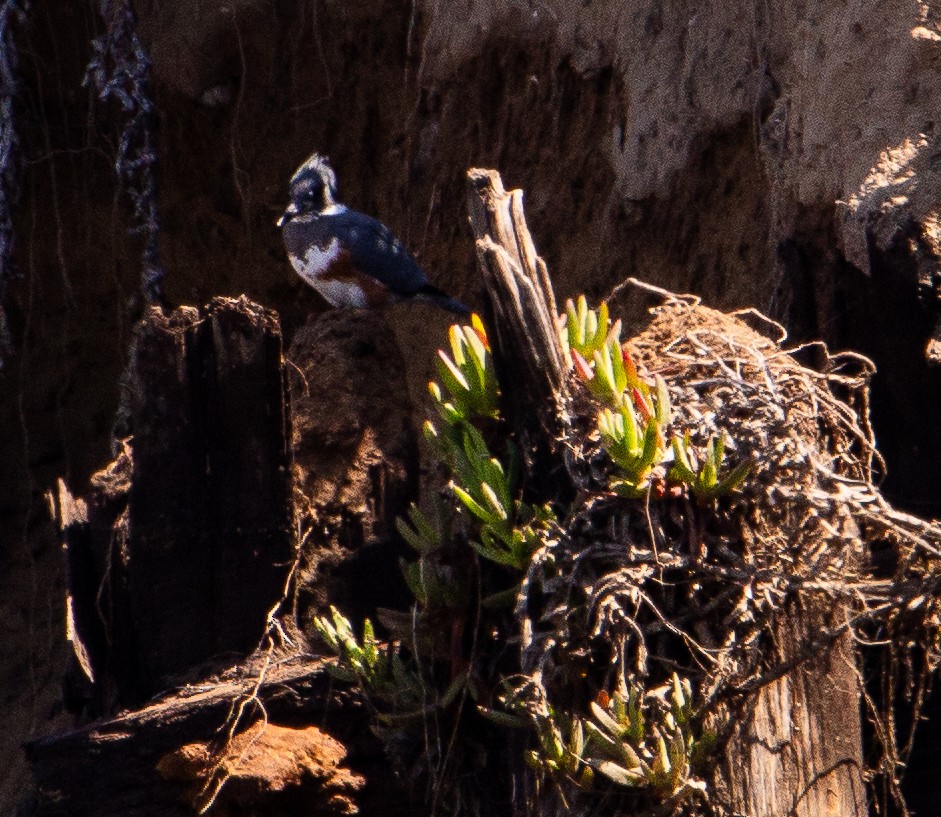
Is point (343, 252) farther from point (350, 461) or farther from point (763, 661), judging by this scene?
point (763, 661)

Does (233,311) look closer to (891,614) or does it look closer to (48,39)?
(891,614)

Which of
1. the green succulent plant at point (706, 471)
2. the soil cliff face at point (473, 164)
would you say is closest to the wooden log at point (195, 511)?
the green succulent plant at point (706, 471)

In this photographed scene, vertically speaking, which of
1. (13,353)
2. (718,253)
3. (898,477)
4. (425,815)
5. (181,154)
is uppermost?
(181,154)

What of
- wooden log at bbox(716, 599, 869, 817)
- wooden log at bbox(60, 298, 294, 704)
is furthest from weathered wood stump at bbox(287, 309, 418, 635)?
wooden log at bbox(716, 599, 869, 817)

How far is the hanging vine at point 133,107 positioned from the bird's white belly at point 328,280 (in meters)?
0.72

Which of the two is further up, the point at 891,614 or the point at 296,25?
the point at 296,25

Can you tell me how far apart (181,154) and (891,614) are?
4784mm

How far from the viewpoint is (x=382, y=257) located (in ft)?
17.9

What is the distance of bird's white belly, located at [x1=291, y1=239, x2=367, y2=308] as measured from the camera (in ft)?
18.4

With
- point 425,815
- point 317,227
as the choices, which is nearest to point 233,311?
point 425,815

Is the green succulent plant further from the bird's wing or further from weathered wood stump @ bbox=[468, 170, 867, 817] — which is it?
the bird's wing

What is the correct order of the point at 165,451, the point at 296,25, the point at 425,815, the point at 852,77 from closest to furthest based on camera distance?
the point at 425,815
the point at 165,451
the point at 852,77
the point at 296,25

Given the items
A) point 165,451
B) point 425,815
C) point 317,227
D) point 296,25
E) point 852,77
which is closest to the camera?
point 425,815

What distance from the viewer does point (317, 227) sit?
5.64m
